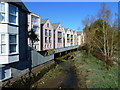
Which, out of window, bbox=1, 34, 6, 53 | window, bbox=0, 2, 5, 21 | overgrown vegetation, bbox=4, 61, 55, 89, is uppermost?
window, bbox=0, 2, 5, 21

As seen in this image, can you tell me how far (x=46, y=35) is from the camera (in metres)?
33.7

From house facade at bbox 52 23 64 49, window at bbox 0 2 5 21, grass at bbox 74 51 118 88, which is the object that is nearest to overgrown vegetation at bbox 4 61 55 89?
grass at bbox 74 51 118 88

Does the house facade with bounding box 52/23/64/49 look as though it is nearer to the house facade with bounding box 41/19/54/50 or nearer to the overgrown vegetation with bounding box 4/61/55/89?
the house facade with bounding box 41/19/54/50

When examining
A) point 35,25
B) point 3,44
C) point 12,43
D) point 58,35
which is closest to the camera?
point 3,44

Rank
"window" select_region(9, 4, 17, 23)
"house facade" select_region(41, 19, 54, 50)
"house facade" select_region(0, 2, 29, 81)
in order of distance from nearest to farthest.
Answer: "house facade" select_region(0, 2, 29, 81) → "window" select_region(9, 4, 17, 23) → "house facade" select_region(41, 19, 54, 50)

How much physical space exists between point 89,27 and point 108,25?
8.09m

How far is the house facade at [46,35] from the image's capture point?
3174 centimetres

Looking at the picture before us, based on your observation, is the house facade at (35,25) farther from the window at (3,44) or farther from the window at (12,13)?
the window at (3,44)

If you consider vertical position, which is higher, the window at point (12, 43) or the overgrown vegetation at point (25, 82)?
the window at point (12, 43)

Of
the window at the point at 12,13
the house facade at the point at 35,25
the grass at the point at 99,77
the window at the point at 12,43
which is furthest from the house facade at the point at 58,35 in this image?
the window at the point at 12,13

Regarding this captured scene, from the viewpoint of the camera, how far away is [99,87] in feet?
31.3

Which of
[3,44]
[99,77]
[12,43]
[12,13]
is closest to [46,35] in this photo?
[12,13]

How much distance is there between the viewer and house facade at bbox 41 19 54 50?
104 feet

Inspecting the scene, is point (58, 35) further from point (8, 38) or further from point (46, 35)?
point (8, 38)
